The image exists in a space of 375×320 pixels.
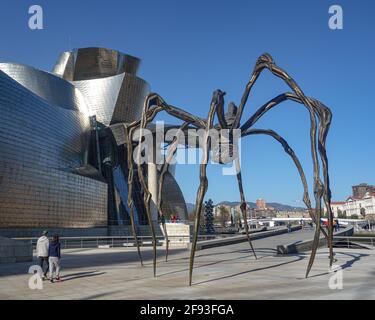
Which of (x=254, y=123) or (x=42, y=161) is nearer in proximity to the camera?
(x=254, y=123)

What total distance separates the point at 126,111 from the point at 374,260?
4344cm

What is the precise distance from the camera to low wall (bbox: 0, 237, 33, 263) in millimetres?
16237

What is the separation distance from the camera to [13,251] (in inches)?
656

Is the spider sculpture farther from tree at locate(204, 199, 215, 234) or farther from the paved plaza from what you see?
tree at locate(204, 199, 215, 234)

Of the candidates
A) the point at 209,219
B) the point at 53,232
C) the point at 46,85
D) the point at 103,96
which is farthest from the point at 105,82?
the point at 209,219

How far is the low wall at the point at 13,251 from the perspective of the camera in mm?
16237

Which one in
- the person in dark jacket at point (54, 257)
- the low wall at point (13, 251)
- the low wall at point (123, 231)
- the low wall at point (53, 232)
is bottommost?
the low wall at point (123, 231)

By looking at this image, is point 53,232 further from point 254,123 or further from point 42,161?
point 254,123

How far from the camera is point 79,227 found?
4422 centimetres

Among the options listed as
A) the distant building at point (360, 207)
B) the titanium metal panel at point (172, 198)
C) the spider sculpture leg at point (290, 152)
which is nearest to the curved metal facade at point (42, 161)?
the titanium metal panel at point (172, 198)

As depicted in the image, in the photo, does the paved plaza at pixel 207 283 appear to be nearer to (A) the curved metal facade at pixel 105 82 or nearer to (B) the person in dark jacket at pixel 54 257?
(B) the person in dark jacket at pixel 54 257

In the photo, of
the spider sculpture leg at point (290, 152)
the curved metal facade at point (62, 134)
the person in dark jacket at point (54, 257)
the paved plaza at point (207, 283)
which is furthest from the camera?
the curved metal facade at point (62, 134)

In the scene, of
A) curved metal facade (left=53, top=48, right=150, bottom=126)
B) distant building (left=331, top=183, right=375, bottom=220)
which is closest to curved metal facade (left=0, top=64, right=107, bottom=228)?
curved metal facade (left=53, top=48, right=150, bottom=126)
